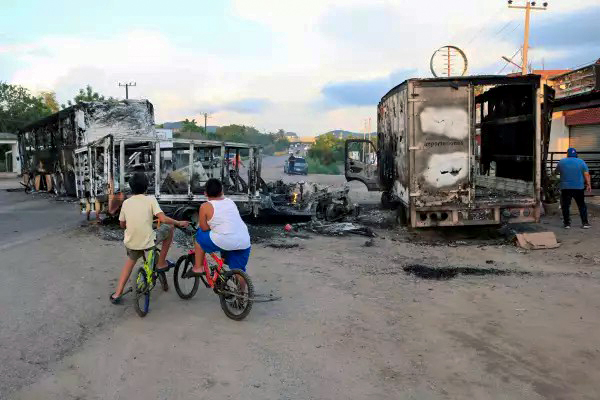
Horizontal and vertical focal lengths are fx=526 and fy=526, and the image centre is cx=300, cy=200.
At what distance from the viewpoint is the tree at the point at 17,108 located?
53438mm

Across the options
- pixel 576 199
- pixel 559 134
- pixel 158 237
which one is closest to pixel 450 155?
pixel 576 199

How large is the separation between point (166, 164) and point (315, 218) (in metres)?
3.73

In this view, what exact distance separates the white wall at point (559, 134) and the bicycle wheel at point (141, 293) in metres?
24.9

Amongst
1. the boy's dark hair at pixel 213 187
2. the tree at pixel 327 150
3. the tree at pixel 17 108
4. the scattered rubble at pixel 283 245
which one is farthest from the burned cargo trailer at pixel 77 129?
the tree at pixel 327 150

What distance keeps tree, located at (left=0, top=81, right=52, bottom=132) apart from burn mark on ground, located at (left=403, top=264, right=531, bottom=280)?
5484 cm

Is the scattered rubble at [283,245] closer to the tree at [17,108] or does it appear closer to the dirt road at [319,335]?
the dirt road at [319,335]

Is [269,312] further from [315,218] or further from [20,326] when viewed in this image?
[315,218]

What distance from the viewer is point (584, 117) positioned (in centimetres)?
2386

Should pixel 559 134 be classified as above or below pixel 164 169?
above

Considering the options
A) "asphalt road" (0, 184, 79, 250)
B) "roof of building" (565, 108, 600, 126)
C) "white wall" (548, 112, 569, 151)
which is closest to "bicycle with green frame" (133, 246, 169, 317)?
"asphalt road" (0, 184, 79, 250)

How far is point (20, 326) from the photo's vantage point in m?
4.87

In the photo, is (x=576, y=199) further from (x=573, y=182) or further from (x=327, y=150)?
(x=327, y=150)

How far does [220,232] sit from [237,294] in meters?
0.61

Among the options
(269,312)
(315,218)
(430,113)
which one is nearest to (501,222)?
(430,113)
